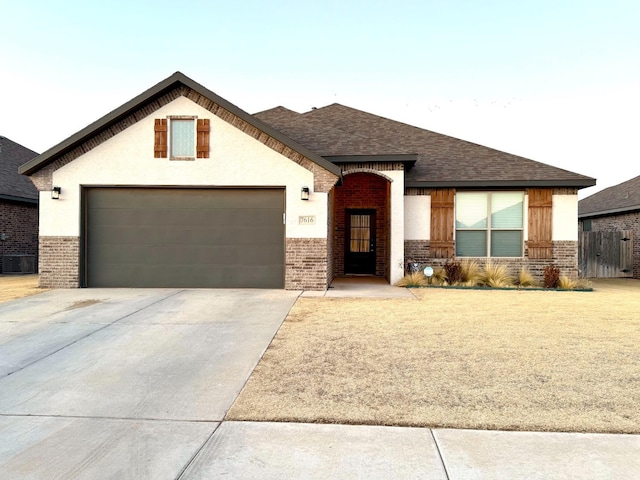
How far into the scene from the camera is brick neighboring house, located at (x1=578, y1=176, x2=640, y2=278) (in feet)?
53.1

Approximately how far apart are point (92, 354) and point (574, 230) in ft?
44.1

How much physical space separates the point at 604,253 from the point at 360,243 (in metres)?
10.8

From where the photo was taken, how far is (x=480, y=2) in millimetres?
14547

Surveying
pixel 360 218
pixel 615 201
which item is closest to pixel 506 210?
pixel 360 218

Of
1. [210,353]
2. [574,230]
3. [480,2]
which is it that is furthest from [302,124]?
[210,353]

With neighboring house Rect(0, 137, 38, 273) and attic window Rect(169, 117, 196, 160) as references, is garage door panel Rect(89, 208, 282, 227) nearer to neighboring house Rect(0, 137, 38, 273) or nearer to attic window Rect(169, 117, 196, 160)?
attic window Rect(169, 117, 196, 160)

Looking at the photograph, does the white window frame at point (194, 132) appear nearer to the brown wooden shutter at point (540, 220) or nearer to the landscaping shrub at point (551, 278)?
the brown wooden shutter at point (540, 220)

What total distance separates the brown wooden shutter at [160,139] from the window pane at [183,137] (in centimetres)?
20

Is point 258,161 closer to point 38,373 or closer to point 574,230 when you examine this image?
point 38,373

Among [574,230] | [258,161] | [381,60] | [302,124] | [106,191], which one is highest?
[381,60]

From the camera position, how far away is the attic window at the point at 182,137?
1035 centimetres

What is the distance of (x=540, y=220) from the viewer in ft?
40.3

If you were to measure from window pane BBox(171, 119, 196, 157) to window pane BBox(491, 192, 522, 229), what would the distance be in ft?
31.0

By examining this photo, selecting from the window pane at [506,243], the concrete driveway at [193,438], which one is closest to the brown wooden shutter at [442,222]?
the window pane at [506,243]
